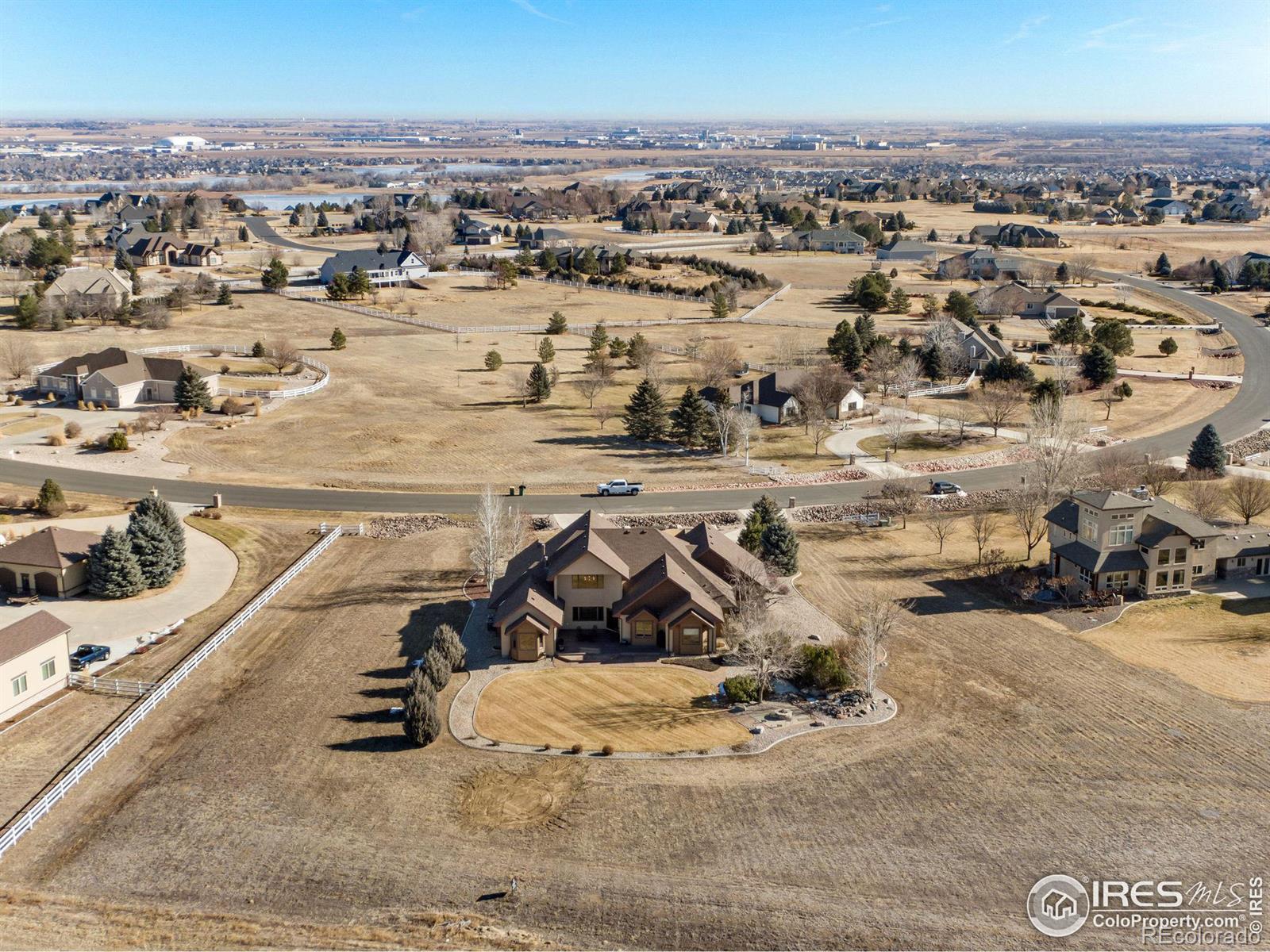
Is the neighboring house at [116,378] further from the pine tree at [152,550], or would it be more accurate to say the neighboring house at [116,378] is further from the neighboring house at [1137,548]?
the neighboring house at [1137,548]

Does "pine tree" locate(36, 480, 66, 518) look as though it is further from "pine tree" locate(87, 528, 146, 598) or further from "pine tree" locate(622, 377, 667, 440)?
"pine tree" locate(622, 377, 667, 440)

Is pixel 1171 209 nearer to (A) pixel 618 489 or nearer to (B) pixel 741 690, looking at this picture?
(A) pixel 618 489

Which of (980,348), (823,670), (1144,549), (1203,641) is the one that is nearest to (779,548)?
(823,670)

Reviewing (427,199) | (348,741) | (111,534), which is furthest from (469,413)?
(427,199)

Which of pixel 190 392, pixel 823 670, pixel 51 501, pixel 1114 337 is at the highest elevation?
pixel 1114 337

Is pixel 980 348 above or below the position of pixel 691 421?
above

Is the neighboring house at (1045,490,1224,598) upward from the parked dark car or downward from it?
upward

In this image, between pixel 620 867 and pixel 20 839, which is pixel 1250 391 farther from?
pixel 20 839

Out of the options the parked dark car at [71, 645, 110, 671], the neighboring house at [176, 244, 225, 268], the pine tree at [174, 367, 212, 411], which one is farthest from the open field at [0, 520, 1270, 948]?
the neighboring house at [176, 244, 225, 268]
